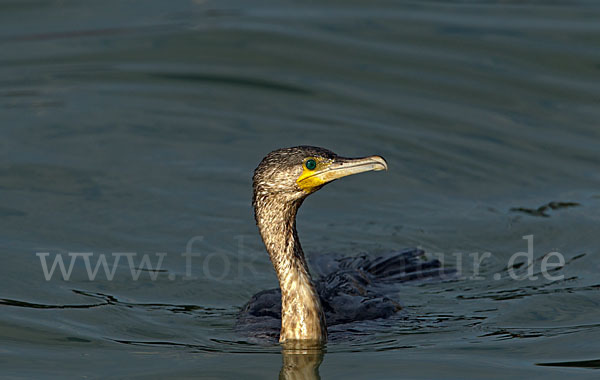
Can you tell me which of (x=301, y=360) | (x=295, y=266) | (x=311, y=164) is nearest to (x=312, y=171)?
(x=311, y=164)

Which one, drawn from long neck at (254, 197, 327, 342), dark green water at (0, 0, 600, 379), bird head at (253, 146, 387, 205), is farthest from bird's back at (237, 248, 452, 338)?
bird head at (253, 146, 387, 205)

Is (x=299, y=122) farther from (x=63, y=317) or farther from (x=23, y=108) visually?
(x=63, y=317)

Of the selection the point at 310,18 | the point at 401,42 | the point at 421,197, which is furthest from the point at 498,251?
the point at 310,18

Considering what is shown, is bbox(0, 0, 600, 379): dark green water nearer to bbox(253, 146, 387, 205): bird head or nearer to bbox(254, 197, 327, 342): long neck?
bbox(254, 197, 327, 342): long neck

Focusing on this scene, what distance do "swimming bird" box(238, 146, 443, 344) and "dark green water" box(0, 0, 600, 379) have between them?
0.20 meters

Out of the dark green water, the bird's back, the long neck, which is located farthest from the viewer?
the bird's back

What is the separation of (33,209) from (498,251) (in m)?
3.65

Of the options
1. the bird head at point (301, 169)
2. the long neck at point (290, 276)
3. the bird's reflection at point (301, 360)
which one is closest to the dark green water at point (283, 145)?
the bird's reflection at point (301, 360)

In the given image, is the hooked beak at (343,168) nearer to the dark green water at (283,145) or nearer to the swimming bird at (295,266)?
the swimming bird at (295,266)

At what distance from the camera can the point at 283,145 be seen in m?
9.66

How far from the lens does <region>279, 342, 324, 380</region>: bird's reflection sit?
19.5 ft

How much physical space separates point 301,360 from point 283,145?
385 centimetres

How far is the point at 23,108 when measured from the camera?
10273 mm

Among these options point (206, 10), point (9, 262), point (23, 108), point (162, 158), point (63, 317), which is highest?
point (206, 10)
